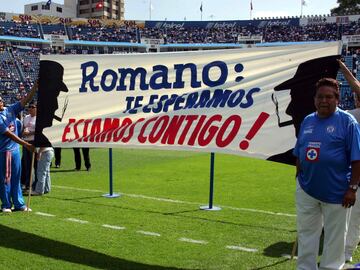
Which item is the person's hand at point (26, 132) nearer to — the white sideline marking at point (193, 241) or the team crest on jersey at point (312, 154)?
the white sideline marking at point (193, 241)

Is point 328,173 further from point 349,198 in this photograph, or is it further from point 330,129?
point 330,129

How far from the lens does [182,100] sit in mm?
6473

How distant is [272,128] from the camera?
18.8 ft

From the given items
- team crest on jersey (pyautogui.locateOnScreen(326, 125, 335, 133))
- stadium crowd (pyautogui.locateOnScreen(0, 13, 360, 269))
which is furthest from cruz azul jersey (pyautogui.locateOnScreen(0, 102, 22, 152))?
stadium crowd (pyautogui.locateOnScreen(0, 13, 360, 269))

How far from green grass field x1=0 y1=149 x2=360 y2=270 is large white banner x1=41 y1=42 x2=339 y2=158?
1.18 meters

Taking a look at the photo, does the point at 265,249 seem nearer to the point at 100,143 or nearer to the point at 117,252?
the point at 117,252

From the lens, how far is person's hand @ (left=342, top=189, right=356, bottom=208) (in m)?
3.82

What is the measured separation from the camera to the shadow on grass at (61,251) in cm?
501

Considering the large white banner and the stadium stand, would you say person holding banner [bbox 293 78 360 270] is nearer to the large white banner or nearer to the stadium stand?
the large white banner

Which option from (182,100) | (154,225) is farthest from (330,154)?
(154,225)

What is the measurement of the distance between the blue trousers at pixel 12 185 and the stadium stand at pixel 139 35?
43.4 meters

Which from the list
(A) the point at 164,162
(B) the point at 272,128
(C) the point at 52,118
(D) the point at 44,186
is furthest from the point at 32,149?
(A) the point at 164,162

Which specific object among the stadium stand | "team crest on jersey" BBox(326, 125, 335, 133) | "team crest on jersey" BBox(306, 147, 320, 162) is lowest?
"team crest on jersey" BBox(306, 147, 320, 162)

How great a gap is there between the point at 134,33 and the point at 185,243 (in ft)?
212
